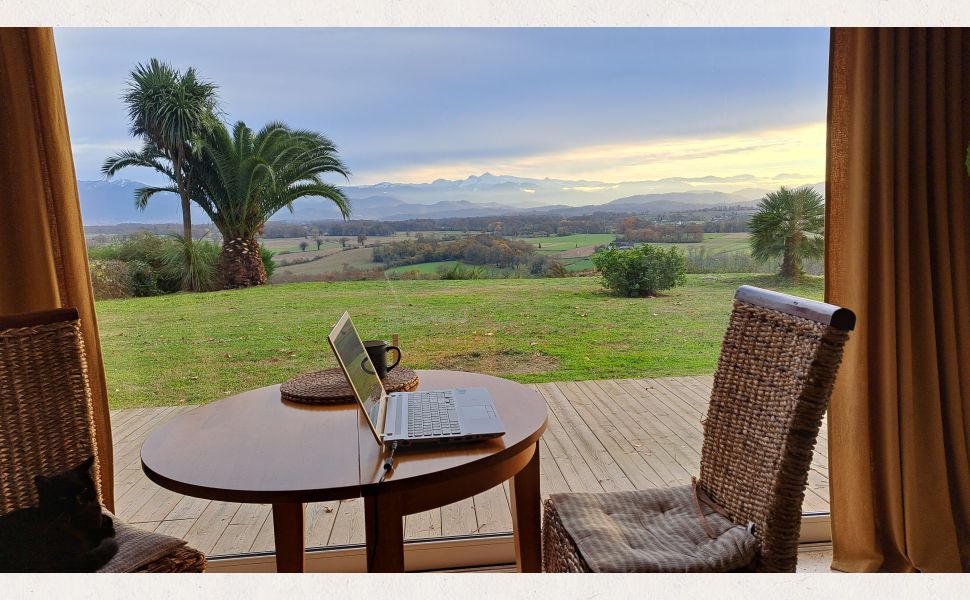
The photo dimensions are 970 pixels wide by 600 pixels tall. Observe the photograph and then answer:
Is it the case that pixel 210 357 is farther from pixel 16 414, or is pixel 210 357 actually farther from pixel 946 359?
pixel 946 359

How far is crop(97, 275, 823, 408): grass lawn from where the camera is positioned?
7.64ft

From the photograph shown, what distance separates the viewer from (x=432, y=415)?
4.81 feet

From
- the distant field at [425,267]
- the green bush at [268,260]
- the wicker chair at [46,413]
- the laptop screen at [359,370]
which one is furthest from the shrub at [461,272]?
the wicker chair at [46,413]

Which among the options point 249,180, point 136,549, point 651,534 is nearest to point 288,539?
point 136,549

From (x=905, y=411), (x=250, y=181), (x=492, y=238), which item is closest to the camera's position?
(x=905, y=411)

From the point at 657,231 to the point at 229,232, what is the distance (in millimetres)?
1598

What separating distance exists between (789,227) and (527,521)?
1.61m

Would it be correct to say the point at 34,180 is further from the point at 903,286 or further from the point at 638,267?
the point at 903,286

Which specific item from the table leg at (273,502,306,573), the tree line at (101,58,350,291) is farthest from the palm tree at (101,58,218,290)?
the table leg at (273,502,306,573)

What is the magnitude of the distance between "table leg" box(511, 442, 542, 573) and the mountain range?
1.18m

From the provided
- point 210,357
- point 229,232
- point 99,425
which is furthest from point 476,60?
point 99,425

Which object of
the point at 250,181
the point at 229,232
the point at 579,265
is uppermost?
the point at 250,181

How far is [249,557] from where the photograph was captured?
2.18 meters
